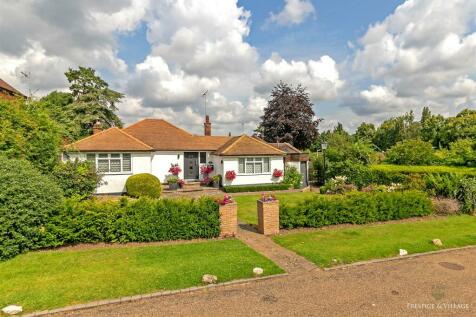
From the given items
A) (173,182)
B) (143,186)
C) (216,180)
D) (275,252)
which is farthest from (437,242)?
(173,182)

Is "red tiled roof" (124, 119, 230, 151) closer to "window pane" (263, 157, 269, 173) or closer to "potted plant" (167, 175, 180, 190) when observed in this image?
"potted plant" (167, 175, 180, 190)

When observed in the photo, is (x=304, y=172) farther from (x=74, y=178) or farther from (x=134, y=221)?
(x=134, y=221)

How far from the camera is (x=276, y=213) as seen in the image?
31.4 feet

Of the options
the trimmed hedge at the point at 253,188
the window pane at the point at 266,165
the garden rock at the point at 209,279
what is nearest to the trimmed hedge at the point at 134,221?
the garden rock at the point at 209,279

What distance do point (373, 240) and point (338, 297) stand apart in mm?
4091

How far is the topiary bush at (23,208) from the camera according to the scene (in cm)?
686

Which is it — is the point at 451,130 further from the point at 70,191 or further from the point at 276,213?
the point at 70,191

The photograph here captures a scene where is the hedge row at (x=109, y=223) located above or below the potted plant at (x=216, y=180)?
below

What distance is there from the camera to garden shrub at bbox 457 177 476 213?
12.7 metres

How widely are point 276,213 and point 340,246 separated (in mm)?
2327

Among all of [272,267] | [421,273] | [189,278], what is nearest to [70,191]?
[189,278]

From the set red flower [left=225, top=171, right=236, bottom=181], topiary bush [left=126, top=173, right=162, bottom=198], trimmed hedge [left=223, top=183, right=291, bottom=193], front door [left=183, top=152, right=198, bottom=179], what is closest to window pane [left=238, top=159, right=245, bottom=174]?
red flower [left=225, top=171, right=236, bottom=181]

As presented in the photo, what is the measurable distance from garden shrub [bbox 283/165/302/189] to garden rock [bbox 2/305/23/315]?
18.7m

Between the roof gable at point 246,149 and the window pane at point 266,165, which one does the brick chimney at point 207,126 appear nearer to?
the roof gable at point 246,149
